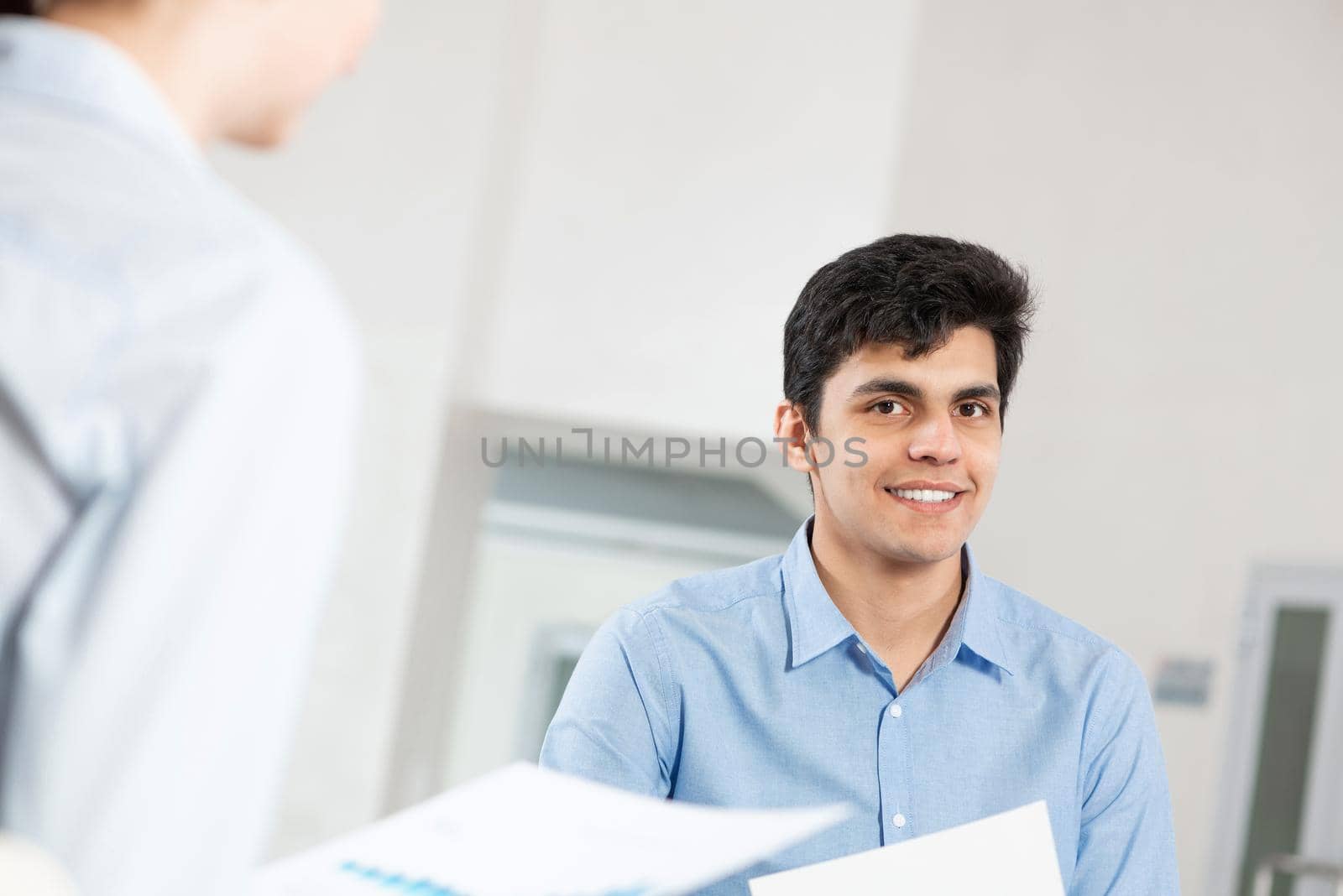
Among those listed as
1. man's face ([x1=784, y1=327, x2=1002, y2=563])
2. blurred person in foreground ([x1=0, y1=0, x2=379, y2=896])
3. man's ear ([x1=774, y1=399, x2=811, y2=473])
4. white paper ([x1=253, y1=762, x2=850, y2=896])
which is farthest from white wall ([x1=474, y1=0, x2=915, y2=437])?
blurred person in foreground ([x1=0, y1=0, x2=379, y2=896])

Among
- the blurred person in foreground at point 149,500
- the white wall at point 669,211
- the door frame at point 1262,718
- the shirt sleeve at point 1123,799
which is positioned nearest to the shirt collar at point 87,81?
the blurred person in foreground at point 149,500

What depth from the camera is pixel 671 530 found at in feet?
27.2

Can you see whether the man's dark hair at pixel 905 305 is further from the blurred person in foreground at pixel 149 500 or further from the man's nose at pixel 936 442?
the blurred person in foreground at pixel 149 500

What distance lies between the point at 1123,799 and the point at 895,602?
31 centimetres

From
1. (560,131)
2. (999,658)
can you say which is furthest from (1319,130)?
(999,658)

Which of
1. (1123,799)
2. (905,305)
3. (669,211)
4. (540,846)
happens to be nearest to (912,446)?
(905,305)

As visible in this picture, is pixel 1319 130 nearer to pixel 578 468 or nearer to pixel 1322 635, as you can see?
pixel 1322 635

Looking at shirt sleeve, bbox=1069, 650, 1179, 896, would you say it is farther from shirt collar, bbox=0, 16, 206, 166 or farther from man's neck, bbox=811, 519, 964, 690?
shirt collar, bbox=0, 16, 206, 166

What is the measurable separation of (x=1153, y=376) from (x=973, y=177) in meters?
0.89

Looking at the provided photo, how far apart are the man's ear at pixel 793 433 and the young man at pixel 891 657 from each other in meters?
0.02

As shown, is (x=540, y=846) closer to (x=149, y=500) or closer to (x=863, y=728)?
(x=149, y=500)

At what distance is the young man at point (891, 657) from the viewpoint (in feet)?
4.56

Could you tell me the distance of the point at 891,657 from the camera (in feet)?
5.02

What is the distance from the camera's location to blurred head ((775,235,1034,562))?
1.52 metres
